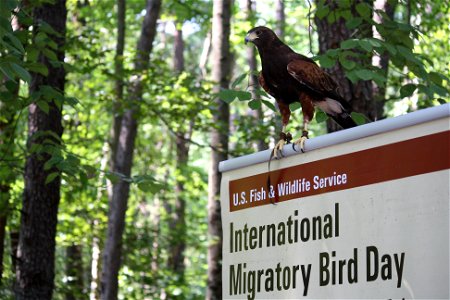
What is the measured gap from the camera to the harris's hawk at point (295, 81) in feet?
14.3

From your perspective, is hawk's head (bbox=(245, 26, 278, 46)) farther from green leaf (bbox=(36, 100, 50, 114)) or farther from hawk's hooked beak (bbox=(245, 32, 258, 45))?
green leaf (bbox=(36, 100, 50, 114))

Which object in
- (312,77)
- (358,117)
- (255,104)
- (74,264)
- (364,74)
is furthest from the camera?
(74,264)

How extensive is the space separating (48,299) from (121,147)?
19.0ft

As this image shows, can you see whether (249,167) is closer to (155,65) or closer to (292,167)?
(292,167)

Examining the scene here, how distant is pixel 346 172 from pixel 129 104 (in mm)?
10662

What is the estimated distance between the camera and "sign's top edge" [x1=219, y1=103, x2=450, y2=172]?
2553mm

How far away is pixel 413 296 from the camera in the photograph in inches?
101

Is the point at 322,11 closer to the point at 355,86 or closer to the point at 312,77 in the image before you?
the point at 355,86

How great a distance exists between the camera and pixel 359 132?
2885mm

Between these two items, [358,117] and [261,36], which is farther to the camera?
[358,117]

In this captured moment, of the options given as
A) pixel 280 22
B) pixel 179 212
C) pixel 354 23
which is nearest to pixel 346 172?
pixel 354 23

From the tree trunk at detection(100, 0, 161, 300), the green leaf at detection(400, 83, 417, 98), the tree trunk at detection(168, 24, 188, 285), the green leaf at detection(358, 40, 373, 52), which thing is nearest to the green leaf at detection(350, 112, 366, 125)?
the green leaf at detection(358, 40, 373, 52)

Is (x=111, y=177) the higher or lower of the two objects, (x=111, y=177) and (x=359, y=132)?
the higher

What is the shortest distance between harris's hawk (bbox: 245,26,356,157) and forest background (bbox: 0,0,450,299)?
1.28 m
